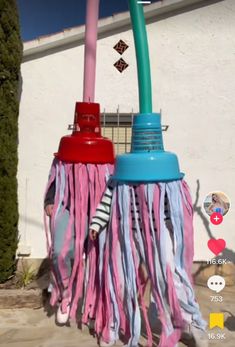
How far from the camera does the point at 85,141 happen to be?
1789mm

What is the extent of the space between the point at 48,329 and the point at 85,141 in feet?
4.75

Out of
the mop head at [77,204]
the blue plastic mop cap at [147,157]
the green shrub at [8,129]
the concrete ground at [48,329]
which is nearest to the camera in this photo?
the blue plastic mop cap at [147,157]

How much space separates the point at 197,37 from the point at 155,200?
2.58 m

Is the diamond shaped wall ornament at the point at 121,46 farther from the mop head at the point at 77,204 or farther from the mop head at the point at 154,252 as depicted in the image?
the mop head at the point at 154,252

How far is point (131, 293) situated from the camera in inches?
73.4

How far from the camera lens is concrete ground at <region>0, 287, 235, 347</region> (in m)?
2.36

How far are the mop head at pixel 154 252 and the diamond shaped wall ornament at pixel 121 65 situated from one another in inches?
92.4

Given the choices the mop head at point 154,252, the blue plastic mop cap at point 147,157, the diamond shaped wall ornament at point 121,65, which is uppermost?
the diamond shaped wall ornament at point 121,65

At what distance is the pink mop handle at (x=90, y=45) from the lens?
149 centimetres

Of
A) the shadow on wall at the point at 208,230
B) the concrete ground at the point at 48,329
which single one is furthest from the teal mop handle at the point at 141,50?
the shadow on wall at the point at 208,230

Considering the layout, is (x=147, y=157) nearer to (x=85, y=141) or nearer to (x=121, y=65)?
(x=85, y=141)

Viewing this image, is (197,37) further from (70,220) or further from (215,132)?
(70,220)

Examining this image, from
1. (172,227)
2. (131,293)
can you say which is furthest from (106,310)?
(172,227)

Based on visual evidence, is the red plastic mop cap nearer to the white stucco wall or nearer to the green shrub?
the green shrub
